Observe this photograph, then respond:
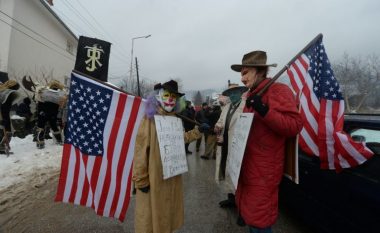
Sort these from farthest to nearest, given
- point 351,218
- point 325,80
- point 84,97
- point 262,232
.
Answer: point 84,97 → point 325,80 → point 351,218 → point 262,232

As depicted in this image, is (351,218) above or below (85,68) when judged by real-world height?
below

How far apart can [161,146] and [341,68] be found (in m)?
38.0

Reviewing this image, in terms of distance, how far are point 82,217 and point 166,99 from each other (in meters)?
2.52

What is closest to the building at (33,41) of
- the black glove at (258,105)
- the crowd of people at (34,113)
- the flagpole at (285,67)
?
the crowd of people at (34,113)

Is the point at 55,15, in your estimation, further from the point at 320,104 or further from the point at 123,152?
the point at 320,104

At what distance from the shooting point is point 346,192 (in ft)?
8.70

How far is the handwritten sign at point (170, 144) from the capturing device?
264 cm

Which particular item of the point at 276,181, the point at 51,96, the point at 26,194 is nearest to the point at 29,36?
the point at 51,96

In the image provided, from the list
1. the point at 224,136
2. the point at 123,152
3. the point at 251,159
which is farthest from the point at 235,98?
the point at 123,152

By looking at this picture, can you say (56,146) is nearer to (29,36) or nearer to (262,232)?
(262,232)

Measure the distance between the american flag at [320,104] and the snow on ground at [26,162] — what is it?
5456 mm

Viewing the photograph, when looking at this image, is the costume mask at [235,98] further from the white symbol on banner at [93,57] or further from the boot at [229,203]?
the white symbol on banner at [93,57]

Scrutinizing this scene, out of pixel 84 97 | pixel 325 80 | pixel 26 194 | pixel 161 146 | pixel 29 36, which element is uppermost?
pixel 29 36

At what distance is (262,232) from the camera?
219 cm
